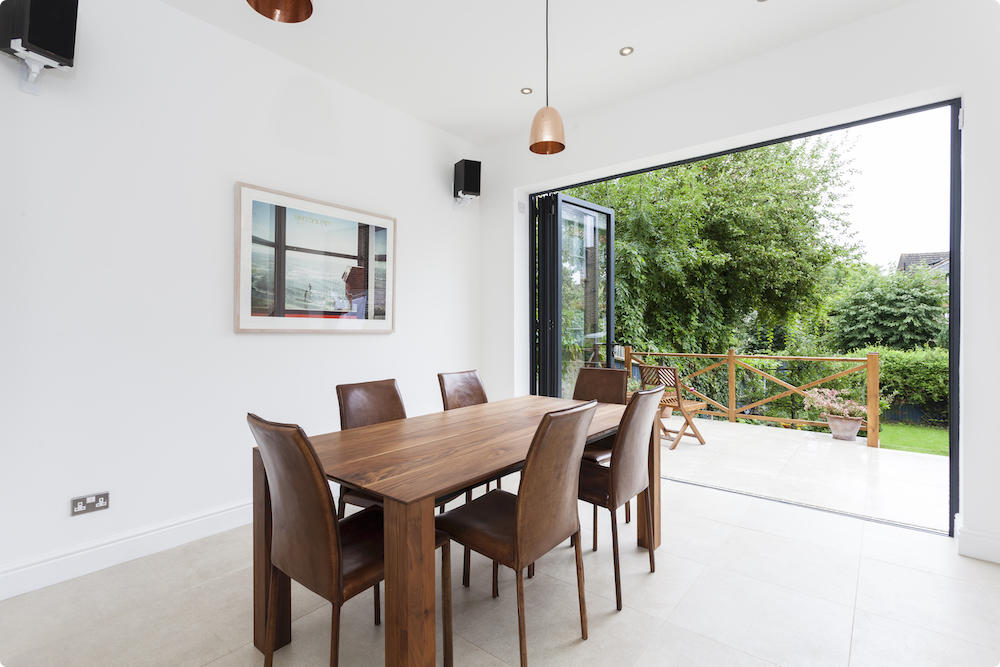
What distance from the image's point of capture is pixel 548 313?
4.27 meters

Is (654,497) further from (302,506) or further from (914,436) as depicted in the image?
(914,436)

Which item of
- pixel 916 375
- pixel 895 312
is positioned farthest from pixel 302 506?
pixel 895 312

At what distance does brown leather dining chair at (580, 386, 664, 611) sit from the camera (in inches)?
73.3

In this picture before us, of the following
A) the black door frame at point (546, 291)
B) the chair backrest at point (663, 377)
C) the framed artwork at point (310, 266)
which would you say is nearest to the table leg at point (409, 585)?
the framed artwork at point (310, 266)

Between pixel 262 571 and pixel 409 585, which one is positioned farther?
pixel 262 571

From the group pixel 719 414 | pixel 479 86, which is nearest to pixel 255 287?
pixel 479 86

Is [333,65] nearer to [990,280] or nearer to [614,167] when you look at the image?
[614,167]

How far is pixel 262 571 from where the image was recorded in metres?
1.59

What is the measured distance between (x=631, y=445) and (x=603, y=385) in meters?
1.16

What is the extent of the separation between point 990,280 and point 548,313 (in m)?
2.83

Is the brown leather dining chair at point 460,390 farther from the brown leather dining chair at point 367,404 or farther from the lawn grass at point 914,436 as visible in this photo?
the lawn grass at point 914,436

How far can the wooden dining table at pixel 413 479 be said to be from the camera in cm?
122

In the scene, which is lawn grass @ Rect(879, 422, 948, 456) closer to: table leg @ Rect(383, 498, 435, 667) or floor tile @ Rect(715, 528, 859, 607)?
floor tile @ Rect(715, 528, 859, 607)

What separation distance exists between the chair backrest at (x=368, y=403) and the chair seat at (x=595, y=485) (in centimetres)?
101
